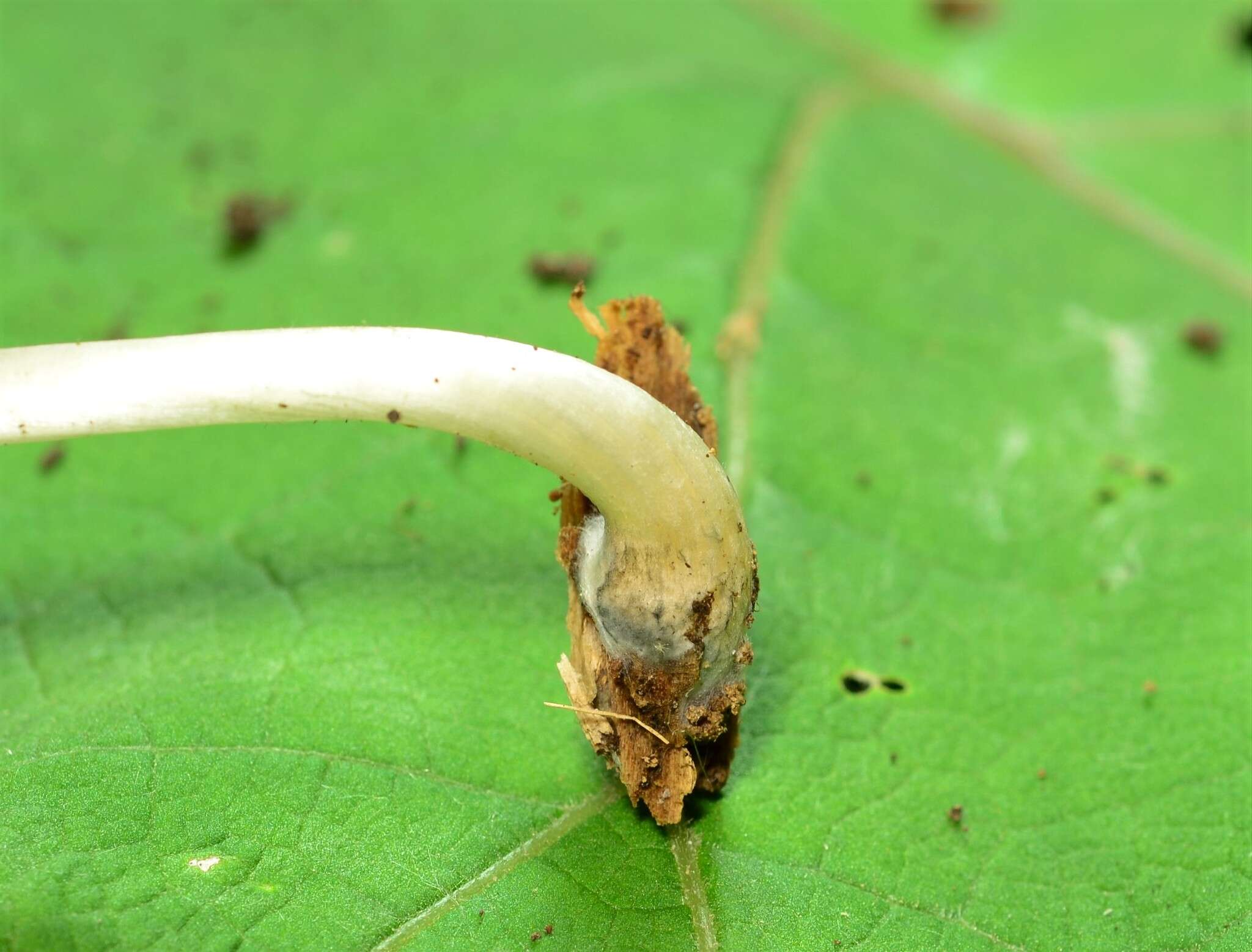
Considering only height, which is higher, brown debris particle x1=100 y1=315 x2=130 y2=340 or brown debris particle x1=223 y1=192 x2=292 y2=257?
brown debris particle x1=223 y1=192 x2=292 y2=257

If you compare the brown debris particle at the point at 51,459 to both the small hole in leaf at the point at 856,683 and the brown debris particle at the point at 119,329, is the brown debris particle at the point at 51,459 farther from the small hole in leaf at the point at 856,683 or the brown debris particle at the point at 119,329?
the small hole in leaf at the point at 856,683

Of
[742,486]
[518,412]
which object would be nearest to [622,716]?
[518,412]

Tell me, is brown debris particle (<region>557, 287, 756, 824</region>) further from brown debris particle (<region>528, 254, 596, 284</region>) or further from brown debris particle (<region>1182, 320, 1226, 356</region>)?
brown debris particle (<region>1182, 320, 1226, 356</region>)

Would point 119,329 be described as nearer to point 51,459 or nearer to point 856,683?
point 51,459

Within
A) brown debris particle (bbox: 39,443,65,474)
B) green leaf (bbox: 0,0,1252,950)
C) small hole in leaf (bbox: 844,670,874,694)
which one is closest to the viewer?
green leaf (bbox: 0,0,1252,950)

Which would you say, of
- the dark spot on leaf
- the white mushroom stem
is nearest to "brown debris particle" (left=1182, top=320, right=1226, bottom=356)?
the dark spot on leaf

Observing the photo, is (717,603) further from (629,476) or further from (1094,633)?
(1094,633)

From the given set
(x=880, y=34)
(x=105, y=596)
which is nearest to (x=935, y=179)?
(x=880, y=34)

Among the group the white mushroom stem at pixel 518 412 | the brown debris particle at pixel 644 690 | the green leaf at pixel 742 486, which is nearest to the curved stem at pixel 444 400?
the white mushroom stem at pixel 518 412
